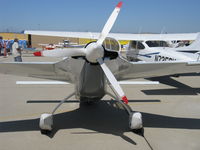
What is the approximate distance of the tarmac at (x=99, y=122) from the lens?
418 cm

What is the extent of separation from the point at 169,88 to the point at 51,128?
5.70 m

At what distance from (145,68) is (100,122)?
5.17ft

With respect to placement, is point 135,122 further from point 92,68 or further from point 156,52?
point 156,52

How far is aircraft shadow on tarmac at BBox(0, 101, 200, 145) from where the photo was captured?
4789 millimetres

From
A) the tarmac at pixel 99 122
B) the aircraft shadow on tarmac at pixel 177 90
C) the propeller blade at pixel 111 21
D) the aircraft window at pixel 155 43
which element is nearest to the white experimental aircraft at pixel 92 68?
the propeller blade at pixel 111 21

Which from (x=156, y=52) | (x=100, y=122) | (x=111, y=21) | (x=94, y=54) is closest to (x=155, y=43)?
(x=156, y=52)

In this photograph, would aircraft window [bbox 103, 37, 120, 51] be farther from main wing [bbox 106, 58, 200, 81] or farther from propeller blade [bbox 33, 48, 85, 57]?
propeller blade [bbox 33, 48, 85, 57]

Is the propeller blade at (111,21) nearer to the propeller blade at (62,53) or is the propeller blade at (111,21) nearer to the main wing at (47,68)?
the propeller blade at (62,53)

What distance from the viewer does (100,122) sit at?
17.1 feet

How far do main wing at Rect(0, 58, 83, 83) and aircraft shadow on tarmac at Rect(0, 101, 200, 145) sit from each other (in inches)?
43.5

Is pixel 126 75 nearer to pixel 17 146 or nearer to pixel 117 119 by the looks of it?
pixel 117 119

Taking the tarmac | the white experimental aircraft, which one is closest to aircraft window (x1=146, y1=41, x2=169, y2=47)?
the tarmac

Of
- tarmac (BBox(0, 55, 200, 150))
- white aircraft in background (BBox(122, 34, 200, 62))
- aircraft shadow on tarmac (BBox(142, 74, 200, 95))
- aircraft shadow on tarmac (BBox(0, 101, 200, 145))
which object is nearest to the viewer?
tarmac (BBox(0, 55, 200, 150))

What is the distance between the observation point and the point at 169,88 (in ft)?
29.3
